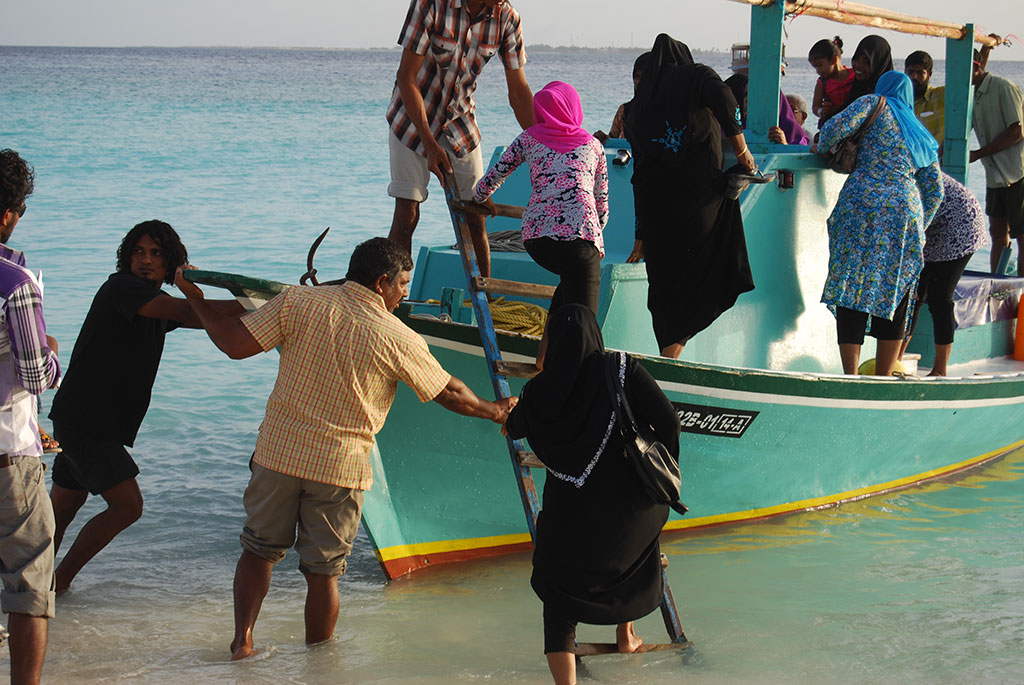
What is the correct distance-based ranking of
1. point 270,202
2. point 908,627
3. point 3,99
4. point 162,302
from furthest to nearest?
point 3,99 → point 270,202 → point 908,627 → point 162,302

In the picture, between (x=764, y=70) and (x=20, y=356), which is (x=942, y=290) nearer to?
(x=764, y=70)

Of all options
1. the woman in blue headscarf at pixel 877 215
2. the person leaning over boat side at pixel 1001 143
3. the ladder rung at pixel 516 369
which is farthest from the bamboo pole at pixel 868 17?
the ladder rung at pixel 516 369

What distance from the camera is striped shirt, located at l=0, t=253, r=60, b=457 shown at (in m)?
3.40

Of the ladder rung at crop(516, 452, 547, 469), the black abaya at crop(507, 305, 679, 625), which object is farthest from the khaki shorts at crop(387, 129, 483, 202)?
the black abaya at crop(507, 305, 679, 625)

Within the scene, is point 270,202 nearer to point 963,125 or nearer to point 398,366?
point 963,125

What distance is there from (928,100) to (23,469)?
24.1 ft

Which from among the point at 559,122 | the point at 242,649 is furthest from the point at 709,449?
the point at 242,649

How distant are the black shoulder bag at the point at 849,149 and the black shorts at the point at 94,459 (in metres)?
3.84

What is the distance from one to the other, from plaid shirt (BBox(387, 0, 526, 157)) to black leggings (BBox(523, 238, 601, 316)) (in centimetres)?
69

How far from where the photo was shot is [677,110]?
5223 mm

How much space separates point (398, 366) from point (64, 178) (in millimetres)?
26151

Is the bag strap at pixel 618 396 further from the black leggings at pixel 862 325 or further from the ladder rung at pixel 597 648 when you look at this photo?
the black leggings at pixel 862 325

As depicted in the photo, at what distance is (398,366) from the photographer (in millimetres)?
3961

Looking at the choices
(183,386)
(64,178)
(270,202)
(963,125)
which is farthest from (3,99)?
(963,125)
